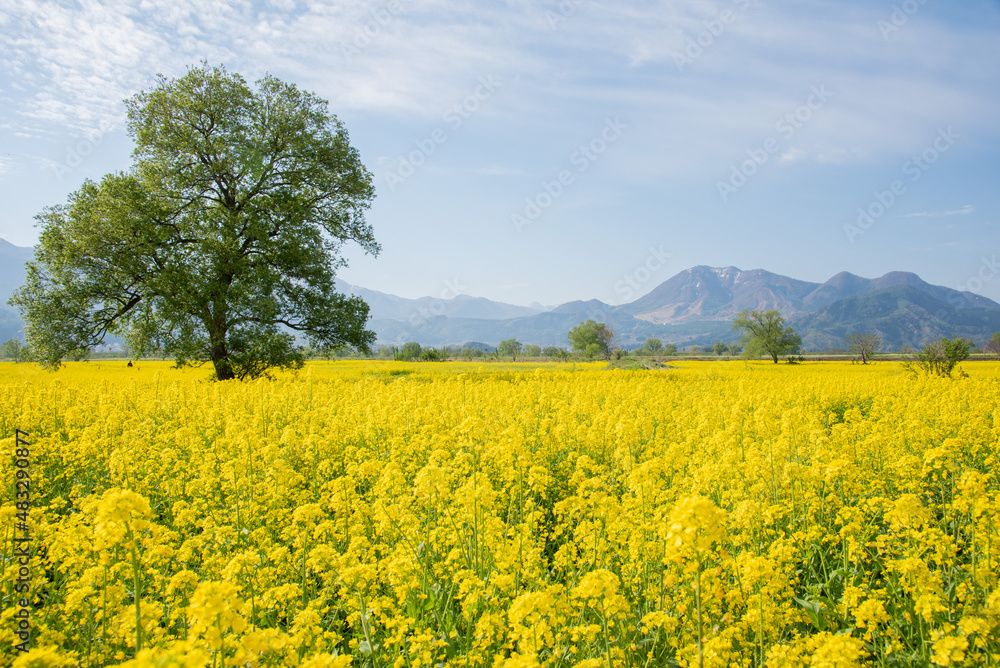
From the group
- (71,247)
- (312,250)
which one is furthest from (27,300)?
(312,250)

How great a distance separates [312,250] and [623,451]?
2024cm

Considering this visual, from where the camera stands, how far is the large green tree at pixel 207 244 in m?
19.2

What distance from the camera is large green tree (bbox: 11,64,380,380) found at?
63.1 feet

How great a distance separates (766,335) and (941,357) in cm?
6408

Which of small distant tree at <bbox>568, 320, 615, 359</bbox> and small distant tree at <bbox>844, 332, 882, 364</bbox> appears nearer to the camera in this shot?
small distant tree at <bbox>844, 332, 882, 364</bbox>

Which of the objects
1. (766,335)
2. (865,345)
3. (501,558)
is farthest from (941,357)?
(766,335)

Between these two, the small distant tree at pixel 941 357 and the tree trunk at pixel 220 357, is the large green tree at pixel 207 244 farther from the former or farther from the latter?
the small distant tree at pixel 941 357

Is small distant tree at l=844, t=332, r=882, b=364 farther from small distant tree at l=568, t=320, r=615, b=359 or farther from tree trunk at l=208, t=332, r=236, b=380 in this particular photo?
tree trunk at l=208, t=332, r=236, b=380

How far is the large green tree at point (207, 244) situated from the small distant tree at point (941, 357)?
26975 mm

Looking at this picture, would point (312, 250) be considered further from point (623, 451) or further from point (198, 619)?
point (198, 619)

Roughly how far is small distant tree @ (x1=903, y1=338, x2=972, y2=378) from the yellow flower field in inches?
751

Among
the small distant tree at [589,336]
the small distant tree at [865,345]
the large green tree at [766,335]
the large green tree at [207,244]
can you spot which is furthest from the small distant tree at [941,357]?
the small distant tree at [589,336]

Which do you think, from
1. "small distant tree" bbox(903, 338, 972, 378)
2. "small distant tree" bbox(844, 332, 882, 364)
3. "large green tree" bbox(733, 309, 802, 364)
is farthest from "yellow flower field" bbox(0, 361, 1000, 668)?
"large green tree" bbox(733, 309, 802, 364)

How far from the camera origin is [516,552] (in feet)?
11.8
